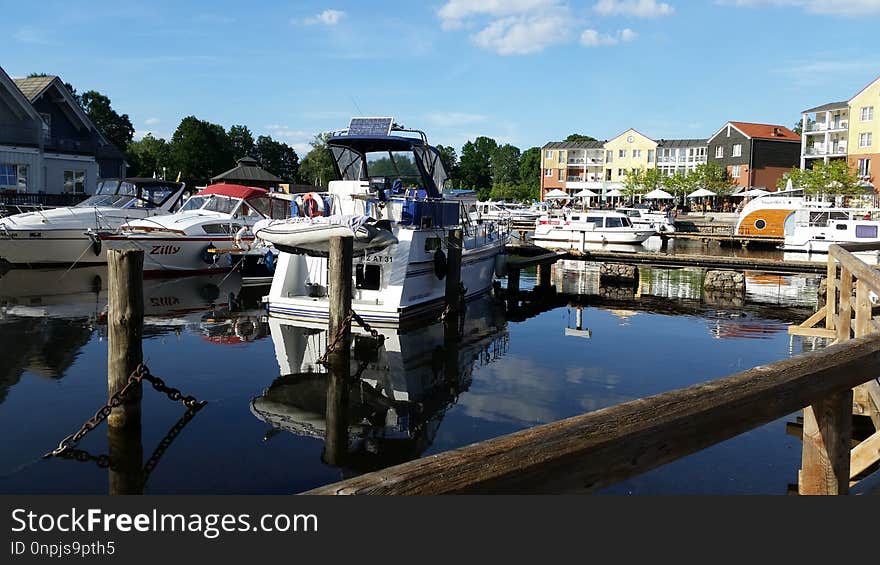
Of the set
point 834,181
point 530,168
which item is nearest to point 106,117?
point 530,168

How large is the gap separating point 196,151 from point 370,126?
6422cm

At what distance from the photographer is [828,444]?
401 cm

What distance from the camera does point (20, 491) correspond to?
7.18 meters

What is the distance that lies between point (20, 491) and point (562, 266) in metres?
27.2

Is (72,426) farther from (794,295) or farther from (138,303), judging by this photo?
(794,295)

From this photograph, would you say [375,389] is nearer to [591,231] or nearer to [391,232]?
[391,232]

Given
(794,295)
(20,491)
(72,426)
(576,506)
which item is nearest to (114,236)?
(72,426)

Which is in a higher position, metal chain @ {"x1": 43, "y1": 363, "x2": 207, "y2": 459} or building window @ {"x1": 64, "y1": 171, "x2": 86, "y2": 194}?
building window @ {"x1": 64, "y1": 171, "x2": 86, "y2": 194}

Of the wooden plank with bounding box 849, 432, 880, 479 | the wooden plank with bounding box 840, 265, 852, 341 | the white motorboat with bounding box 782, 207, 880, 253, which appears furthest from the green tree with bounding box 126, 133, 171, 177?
the wooden plank with bounding box 849, 432, 880, 479

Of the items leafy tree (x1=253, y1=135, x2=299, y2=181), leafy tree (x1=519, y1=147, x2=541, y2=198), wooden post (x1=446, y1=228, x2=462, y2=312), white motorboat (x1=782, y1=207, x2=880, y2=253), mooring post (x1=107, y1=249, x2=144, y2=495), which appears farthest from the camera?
leafy tree (x1=519, y1=147, x2=541, y2=198)

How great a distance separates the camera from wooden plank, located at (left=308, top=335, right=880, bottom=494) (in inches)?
87.7

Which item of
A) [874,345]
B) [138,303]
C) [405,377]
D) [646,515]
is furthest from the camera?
[405,377]

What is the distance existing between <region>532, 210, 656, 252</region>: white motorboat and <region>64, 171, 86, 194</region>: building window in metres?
24.1

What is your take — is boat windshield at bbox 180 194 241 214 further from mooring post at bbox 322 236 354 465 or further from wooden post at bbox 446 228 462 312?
mooring post at bbox 322 236 354 465
